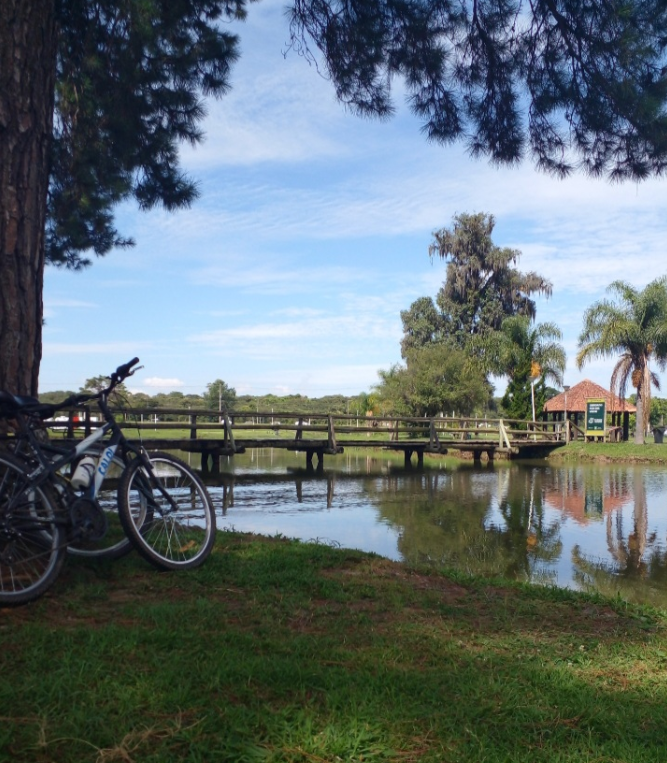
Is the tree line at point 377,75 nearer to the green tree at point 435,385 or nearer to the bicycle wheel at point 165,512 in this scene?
the bicycle wheel at point 165,512

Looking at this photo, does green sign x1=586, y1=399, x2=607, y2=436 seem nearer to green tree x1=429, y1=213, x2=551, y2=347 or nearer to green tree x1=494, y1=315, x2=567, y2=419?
green tree x1=494, y1=315, x2=567, y2=419

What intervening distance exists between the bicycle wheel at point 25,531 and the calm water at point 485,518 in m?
3.57

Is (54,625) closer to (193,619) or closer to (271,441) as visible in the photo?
(193,619)

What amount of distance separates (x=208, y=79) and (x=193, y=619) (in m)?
7.13

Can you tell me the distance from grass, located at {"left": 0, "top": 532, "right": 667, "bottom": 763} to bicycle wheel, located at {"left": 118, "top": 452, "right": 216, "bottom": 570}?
149 mm

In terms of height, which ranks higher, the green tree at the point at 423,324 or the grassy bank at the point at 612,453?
the green tree at the point at 423,324

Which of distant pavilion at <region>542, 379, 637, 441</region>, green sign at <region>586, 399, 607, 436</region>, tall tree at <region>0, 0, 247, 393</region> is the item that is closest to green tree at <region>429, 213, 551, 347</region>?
distant pavilion at <region>542, 379, 637, 441</region>

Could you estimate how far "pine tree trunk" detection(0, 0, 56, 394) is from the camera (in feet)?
14.3

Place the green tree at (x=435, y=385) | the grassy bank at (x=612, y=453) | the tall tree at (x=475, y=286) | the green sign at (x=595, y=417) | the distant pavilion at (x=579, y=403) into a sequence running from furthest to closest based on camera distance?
the tall tree at (x=475, y=286)
the distant pavilion at (x=579, y=403)
the green tree at (x=435, y=385)
the green sign at (x=595, y=417)
the grassy bank at (x=612, y=453)

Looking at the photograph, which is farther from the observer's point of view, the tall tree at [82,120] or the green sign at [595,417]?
the green sign at [595,417]

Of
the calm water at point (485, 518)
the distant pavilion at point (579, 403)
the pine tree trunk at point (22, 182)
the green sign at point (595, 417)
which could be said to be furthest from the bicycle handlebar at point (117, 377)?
the distant pavilion at point (579, 403)

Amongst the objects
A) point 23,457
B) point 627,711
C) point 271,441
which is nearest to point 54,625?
point 23,457

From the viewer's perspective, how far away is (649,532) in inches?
416

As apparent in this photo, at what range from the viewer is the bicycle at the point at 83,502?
11.5 ft
